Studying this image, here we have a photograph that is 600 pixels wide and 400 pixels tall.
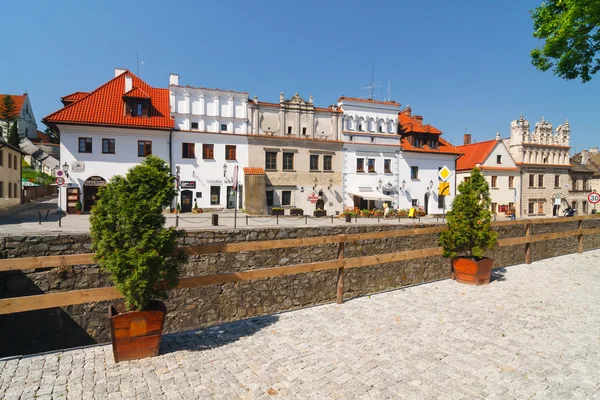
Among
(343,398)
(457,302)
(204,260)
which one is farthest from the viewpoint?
(204,260)

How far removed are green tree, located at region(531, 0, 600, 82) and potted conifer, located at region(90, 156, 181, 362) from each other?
1246cm

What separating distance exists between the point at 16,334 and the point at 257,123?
81.0 ft

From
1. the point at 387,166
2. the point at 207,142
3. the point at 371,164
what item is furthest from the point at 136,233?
the point at 387,166

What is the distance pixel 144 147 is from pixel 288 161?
39.0 ft

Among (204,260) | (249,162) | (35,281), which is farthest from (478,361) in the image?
(249,162)

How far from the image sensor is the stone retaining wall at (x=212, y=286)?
8094 mm

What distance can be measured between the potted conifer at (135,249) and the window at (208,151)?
80.5 feet

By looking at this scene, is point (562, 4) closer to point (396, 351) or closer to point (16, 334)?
point (396, 351)

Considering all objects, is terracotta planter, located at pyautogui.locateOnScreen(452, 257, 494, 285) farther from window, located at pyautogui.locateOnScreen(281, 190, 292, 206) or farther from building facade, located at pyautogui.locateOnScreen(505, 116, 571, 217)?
building facade, located at pyautogui.locateOnScreen(505, 116, 571, 217)

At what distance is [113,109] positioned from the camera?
2686 centimetres

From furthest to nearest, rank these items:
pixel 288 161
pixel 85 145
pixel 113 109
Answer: pixel 288 161 → pixel 113 109 → pixel 85 145

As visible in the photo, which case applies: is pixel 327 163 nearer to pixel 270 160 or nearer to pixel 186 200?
pixel 270 160

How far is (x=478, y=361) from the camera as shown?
445 centimetres

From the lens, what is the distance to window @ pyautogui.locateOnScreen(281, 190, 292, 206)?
102ft
